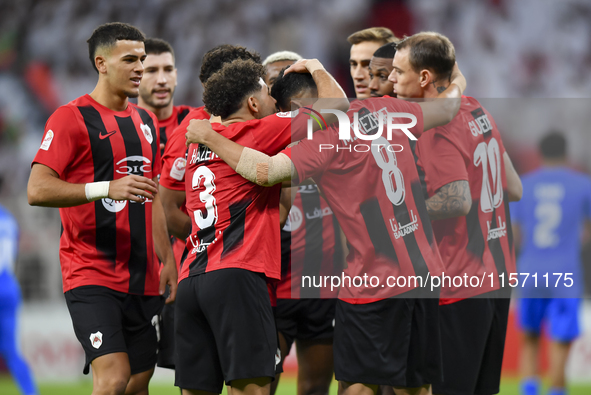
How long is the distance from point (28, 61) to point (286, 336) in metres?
9.41

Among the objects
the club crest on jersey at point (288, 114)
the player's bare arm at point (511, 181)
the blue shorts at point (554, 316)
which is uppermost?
the club crest on jersey at point (288, 114)

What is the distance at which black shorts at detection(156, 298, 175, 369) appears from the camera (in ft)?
13.5

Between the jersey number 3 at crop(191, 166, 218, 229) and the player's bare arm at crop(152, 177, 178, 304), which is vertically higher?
the jersey number 3 at crop(191, 166, 218, 229)

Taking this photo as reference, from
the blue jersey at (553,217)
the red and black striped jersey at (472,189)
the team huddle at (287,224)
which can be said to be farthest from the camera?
the blue jersey at (553,217)

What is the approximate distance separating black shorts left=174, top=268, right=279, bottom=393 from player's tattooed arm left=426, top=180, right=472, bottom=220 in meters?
0.98

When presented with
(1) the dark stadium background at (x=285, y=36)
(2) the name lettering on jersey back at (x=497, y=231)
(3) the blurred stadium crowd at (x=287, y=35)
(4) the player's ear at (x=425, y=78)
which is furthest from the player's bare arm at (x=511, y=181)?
(3) the blurred stadium crowd at (x=287, y=35)

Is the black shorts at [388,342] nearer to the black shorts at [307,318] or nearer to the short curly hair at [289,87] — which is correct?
the black shorts at [307,318]

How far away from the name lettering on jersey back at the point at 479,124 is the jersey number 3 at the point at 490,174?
0.07 m

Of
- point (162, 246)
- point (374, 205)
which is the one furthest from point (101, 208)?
point (374, 205)

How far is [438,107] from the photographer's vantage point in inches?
135

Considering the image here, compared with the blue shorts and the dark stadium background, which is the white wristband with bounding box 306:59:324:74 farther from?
the dark stadium background

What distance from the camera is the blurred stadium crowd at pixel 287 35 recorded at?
448 inches

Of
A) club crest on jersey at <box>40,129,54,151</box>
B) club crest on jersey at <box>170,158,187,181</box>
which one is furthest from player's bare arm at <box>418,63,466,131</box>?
club crest on jersey at <box>40,129,54,151</box>

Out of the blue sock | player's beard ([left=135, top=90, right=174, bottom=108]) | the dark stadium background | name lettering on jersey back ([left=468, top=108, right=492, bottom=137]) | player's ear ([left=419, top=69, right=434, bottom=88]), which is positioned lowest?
the blue sock
